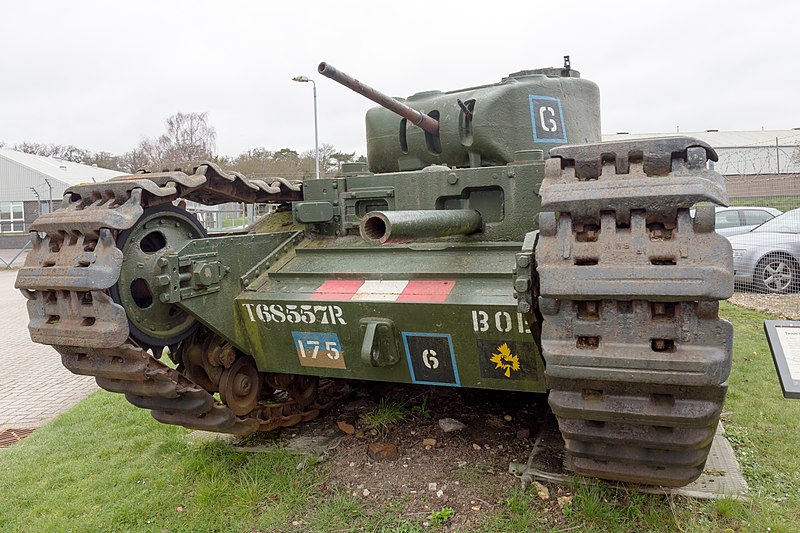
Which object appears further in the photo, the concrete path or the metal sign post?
the concrete path

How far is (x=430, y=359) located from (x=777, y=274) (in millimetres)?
8611

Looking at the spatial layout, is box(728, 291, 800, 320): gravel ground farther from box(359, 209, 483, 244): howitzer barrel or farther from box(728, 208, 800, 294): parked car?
box(359, 209, 483, 244): howitzer barrel

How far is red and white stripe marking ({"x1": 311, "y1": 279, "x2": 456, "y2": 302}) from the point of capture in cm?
397

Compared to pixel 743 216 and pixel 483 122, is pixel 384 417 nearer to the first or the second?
pixel 483 122

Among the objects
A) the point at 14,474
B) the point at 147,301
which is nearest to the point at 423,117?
the point at 147,301

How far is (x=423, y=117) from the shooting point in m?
5.19

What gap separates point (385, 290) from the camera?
13.6ft

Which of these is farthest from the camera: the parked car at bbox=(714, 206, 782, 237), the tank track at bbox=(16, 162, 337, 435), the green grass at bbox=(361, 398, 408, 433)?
the parked car at bbox=(714, 206, 782, 237)

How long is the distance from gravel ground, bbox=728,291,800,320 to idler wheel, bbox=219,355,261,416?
7.72m

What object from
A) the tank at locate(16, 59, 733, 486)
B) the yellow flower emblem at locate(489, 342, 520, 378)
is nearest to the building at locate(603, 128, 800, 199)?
the tank at locate(16, 59, 733, 486)

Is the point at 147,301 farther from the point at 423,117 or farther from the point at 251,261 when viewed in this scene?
the point at 423,117

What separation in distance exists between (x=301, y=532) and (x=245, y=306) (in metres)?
1.51

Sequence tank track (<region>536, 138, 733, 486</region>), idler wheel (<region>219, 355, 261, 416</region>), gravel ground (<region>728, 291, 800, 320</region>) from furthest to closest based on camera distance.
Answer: gravel ground (<region>728, 291, 800, 320</region>)
idler wheel (<region>219, 355, 261, 416</region>)
tank track (<region>536, 138, 733, 486</region>)

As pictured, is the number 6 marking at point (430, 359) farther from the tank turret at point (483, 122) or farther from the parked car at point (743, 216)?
the parked car at point (743, 216)
